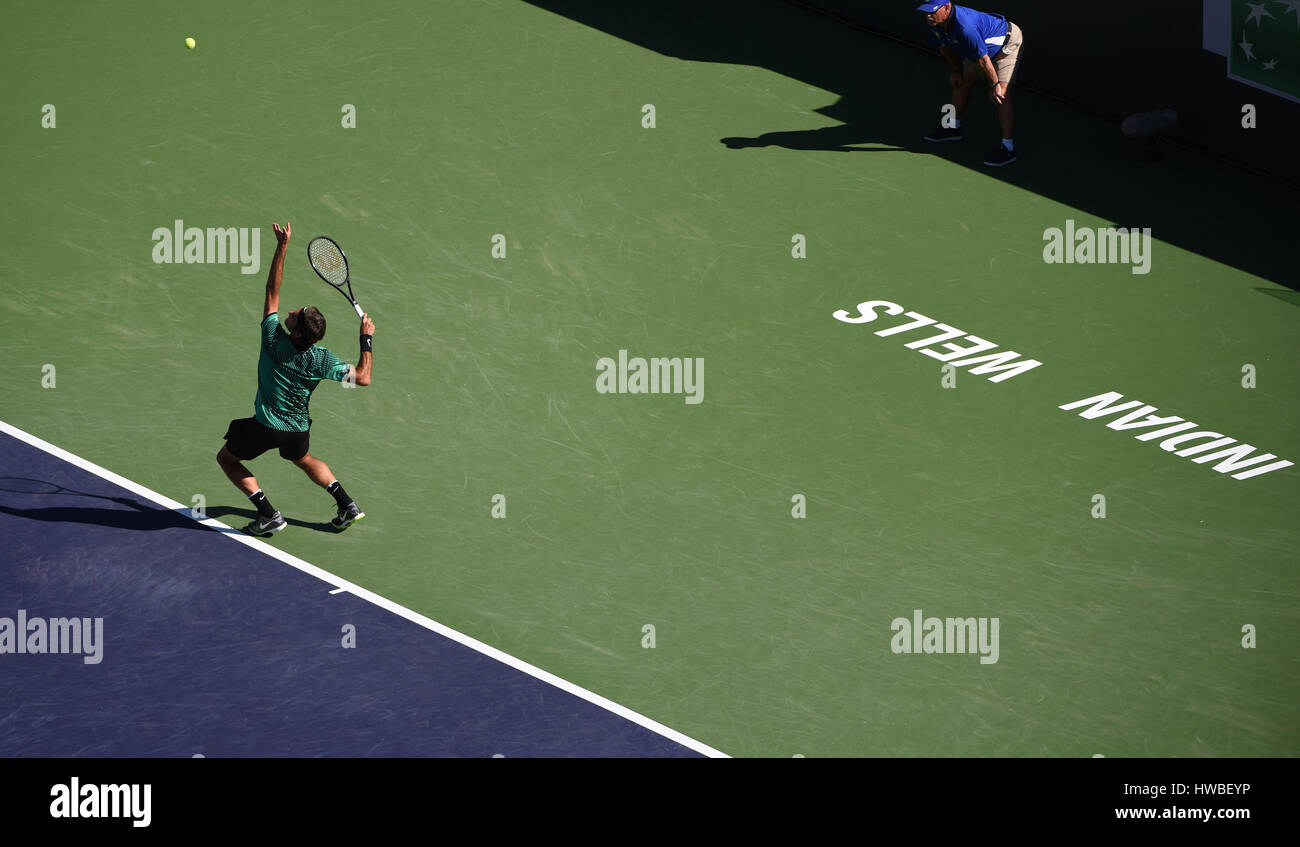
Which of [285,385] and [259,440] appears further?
[259,440]

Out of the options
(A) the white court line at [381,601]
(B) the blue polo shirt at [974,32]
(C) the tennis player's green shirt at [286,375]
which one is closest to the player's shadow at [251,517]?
(A) the white court line at [381,601]

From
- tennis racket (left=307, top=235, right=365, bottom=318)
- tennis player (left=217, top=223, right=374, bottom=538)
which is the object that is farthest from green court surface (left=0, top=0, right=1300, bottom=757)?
tennis racket (left=307, top=235, right=365, bottom=318)

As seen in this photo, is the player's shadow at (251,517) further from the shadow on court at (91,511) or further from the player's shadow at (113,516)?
the player's shadow at (113,516)

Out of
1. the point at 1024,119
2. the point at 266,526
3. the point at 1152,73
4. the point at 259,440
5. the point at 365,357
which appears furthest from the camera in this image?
the point at 1024,119

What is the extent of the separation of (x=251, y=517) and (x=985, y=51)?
9.08 m

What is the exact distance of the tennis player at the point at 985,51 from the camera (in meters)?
19.1

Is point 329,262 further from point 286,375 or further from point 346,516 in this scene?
point 346,516

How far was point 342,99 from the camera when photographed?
19812mm

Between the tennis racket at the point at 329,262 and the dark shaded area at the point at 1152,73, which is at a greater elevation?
the dark shaded area at the point at 1152,73

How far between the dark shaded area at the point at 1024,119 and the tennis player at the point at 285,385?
7.19m

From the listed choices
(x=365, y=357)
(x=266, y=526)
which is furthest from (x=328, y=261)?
(x=266, y=526)

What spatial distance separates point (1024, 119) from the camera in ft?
66.6

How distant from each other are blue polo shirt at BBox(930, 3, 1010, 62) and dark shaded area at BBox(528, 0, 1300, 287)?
1024 millimetres
